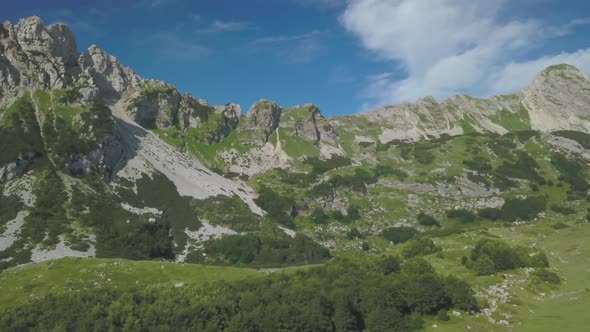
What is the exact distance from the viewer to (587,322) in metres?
48.3

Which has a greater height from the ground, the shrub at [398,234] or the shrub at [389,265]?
the shrub at [398,234]

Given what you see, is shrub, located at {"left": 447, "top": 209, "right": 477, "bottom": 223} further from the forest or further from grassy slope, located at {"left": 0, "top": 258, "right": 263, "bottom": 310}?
the forest

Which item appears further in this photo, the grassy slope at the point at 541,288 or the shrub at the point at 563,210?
the shrub at the point at 563,210

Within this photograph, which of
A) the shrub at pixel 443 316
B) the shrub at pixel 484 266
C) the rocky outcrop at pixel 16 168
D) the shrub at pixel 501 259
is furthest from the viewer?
the rocky outcrop at pixel 16 168

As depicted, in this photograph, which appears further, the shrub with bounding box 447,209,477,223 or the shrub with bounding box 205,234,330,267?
the shrub with bounding box 447,209,477,223

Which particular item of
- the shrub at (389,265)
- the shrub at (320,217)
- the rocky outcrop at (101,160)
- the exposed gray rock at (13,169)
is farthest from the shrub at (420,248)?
the exposed gray rock at (13,169)

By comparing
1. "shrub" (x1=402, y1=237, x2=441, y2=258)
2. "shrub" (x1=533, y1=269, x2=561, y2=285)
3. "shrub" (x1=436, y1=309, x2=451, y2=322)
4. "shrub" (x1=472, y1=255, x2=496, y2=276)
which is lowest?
"shrub" (x1=436, y1=309, x2=451, y2=322)

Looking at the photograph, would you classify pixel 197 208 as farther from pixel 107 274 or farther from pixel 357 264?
pixel 357 264

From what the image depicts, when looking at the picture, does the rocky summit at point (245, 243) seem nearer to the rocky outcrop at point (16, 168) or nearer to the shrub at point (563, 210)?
the rocky outcrop at point (16, 168)

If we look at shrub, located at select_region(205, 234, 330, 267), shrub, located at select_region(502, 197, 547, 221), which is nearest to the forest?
shrub, located at select_region(205, 234, 330, 267)

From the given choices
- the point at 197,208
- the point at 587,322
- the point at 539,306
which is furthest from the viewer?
the point at 197,208

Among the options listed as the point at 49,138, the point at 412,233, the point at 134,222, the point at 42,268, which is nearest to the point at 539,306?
the point at 42,268

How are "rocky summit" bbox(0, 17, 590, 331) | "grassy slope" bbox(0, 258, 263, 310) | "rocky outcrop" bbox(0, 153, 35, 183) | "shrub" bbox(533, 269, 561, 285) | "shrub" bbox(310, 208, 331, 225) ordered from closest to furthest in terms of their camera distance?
"rocky summit" bbox(0, 17, 590, 331) < "shrub" bbox(533, 269, 561, 285) < "grassy slope" bbox(0, 258, 263, 310) < "rocky outcrop" bbox(0, 153, 35, 183) < "shrub" bbox(310, 208, 331, 225)

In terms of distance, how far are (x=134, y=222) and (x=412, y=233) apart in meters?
103
